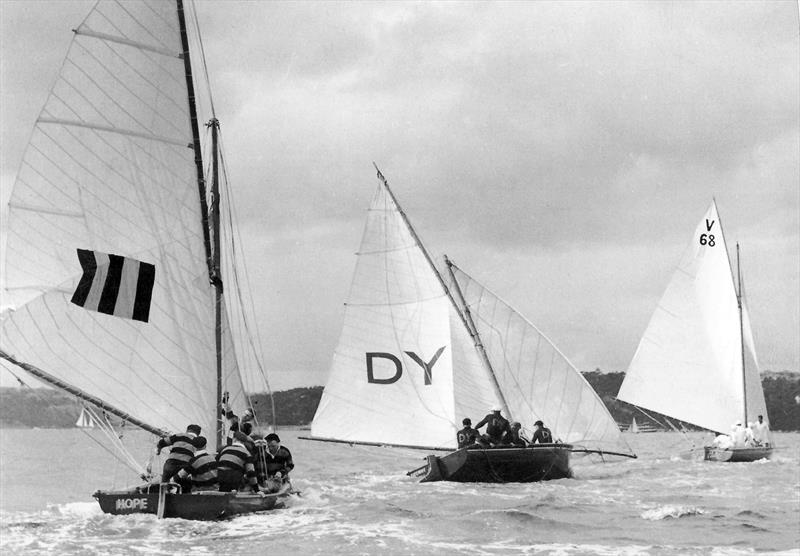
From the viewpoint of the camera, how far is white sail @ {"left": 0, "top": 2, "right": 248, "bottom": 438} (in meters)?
22.1

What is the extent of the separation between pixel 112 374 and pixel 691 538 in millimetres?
12766

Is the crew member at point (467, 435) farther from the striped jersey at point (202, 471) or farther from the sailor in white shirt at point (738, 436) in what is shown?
the sailor in white shirt at point (738, 436)

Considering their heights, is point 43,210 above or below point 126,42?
below

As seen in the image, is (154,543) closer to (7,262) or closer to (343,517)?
(343,517)

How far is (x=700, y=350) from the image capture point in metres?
49.8

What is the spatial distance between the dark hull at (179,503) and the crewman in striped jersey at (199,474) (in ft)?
1.66

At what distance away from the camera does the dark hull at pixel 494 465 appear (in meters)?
30.9

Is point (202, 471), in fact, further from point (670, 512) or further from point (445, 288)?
point (445, 288)

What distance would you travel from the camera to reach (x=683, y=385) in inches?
1929

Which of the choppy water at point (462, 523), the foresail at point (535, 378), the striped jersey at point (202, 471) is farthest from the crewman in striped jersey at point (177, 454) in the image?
the foresail at point (535, 378)

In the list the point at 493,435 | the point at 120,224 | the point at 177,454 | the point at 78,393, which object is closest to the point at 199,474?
the point at 177,454

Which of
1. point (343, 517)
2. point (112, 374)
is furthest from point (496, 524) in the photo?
point (112, 374)

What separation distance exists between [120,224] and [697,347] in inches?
1333

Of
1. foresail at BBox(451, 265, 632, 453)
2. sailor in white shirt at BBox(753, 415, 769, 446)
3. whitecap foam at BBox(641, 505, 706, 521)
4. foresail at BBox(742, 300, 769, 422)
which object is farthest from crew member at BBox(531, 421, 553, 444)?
foresail at BBox(742, 300, 769, 422)
